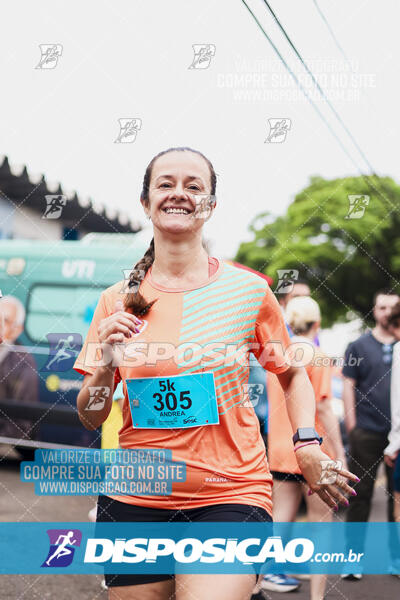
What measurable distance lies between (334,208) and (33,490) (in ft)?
102

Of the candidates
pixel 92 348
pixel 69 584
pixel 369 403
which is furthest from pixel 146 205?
pixel 369 403

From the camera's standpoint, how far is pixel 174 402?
2.41 metres

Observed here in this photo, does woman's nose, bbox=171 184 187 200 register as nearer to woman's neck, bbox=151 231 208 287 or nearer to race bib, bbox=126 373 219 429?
woman's neck, bbox=151 231 208 287

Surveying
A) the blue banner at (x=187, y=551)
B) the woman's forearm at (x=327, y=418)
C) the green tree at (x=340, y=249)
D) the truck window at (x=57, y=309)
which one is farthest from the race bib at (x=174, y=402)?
the green tree at (x=340, y=249)

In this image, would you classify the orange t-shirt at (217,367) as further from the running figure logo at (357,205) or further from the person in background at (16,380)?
the person in background at (16,380)

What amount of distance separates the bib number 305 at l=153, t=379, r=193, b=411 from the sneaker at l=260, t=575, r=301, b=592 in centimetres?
304

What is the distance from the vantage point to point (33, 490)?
7777mm

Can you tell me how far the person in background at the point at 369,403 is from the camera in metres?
5.68

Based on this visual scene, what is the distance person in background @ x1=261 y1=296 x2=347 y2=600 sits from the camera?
451 cm

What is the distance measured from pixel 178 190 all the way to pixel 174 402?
0.67m

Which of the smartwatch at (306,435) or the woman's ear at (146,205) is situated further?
the woman's ear at (146,205)

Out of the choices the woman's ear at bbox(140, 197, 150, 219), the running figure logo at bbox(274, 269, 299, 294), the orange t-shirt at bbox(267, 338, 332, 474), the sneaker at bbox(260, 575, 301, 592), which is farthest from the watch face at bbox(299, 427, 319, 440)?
the running figure logo at bbox(274, 269, 299, 294)

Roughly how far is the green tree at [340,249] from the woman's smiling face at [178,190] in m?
30.5

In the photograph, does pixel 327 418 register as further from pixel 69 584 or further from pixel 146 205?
pixel 146 205
